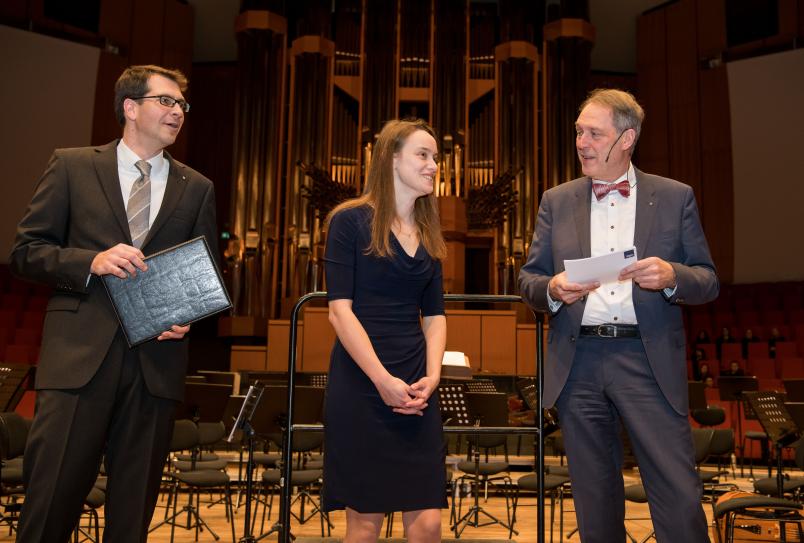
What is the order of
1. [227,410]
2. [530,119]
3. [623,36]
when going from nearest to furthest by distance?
[227,410], [530,119], [623,36]

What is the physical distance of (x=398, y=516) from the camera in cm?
681

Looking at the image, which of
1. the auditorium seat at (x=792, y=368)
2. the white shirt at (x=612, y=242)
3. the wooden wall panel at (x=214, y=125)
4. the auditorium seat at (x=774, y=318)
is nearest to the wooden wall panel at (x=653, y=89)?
the auditorium seat at (x=774, y=318)

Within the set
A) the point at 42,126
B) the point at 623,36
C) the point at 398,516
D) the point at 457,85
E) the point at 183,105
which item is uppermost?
the point at 623,36

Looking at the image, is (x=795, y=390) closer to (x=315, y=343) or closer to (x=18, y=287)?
(x=315, y=343)

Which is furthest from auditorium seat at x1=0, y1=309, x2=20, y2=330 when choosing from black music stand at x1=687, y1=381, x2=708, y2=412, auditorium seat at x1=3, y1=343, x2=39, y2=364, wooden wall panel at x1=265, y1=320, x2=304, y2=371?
black music stand at x1=687, y1=381, x2=708, y2=412

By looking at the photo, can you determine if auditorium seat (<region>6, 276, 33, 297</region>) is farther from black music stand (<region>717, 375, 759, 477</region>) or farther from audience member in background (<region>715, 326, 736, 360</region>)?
audience member in background (<region>715, 326, 736, 360</region>)

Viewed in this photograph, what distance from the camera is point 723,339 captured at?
1121 centimetres

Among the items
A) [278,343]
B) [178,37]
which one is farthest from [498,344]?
[178,37]

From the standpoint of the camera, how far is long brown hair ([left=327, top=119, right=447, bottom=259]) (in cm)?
246

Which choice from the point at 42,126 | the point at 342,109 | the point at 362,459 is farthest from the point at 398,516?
the point at 42,126

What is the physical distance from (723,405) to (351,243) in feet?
28.3

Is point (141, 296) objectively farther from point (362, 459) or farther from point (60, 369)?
point (362, 459)

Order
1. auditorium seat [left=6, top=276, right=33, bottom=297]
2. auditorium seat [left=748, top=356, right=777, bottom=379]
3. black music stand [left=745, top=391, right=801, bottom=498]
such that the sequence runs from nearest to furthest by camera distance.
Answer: black music stand [left=745, top=391, right=801, bottom=498] < auditorium seat [left=748, top=356, right=777, bottom=379] < auditorium seat [left=6, top=276, right=33, bottom=297]

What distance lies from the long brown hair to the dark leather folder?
0.44 metres
